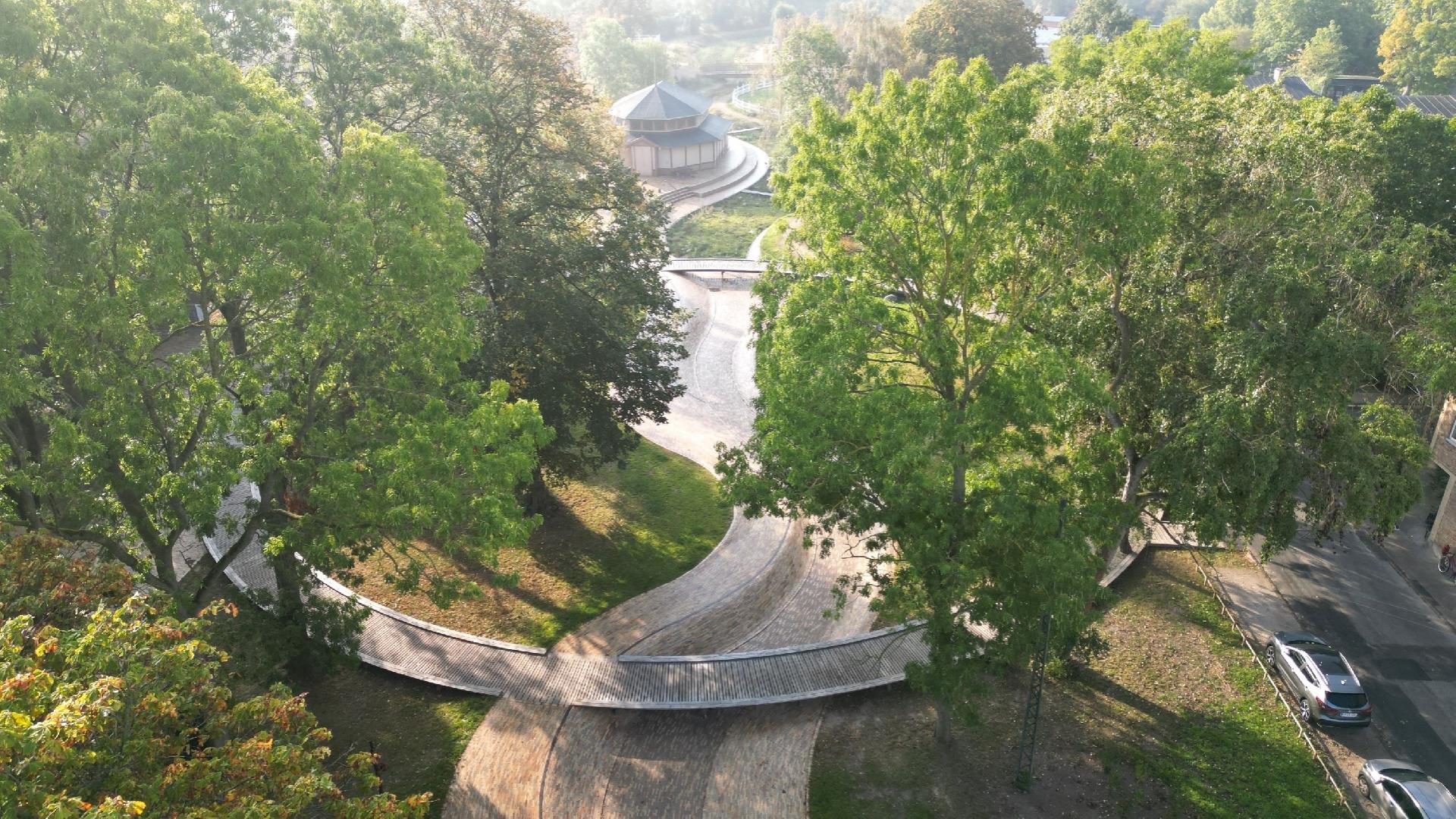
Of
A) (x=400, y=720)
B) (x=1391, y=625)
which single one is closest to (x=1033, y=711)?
(x=1391, y=625)

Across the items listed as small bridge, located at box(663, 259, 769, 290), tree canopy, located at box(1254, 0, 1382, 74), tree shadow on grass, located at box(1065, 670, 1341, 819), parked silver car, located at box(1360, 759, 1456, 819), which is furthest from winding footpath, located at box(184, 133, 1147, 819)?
tree canopy, located at box(1254, 0, 1382, 74)

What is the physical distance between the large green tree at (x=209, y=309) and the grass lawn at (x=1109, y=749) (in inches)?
357

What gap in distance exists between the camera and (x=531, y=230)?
27266mm

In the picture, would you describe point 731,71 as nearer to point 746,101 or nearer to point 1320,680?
point 746,101

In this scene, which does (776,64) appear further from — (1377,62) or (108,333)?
(108,333)

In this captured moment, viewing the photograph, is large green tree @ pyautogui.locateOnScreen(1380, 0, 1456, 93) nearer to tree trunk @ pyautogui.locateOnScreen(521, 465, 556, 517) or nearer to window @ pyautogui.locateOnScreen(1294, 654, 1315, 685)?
window @ pyautogui.locateOnScreen(1294, 654, 1315, 685)

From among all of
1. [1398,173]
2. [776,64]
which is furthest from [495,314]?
[776,64]

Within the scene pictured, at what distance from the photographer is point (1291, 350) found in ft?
56.6

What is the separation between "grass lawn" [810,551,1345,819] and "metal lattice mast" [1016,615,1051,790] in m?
0.27

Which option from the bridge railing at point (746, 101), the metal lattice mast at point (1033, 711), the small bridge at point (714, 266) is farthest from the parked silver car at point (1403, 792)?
the bridge railing at point (746, 101)

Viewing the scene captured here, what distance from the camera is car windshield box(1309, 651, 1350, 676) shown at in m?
22.0

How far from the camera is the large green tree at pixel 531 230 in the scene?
25297 mm

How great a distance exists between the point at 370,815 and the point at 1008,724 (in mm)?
14839

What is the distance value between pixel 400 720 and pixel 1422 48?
291ft
